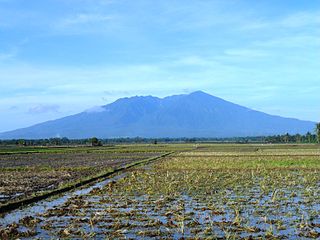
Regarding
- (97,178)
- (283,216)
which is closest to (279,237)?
(283,216)

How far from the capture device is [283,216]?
32.8 feet

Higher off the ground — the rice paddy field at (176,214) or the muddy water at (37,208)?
the rice paddy field at (176,214)

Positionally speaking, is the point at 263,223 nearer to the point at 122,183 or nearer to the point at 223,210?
the point at 223,210

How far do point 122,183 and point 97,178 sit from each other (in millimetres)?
2917

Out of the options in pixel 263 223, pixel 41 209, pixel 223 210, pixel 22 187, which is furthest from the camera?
pixel 22 187

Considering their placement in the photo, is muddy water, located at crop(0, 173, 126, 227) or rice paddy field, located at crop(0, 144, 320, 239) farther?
muddy water, located at crop(0, 173, 126, 227)

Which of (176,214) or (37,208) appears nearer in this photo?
(176,214)

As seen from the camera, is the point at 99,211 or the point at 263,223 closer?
the point at 263,223

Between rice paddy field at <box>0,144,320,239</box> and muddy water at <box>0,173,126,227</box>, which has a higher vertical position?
rice paddy field at <box>0,144,320,239</box>

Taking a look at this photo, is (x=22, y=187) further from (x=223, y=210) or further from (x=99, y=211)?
(x=223, y=210)

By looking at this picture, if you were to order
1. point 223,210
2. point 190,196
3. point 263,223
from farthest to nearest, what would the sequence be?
point 190,196 < point 223,210 < point 263,223

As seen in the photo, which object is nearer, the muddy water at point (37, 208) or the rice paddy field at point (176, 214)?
the rice paddy field at point (176, 214)

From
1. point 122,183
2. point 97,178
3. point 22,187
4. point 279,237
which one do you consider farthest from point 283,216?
point 97,178

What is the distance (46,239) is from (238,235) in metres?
3.31
